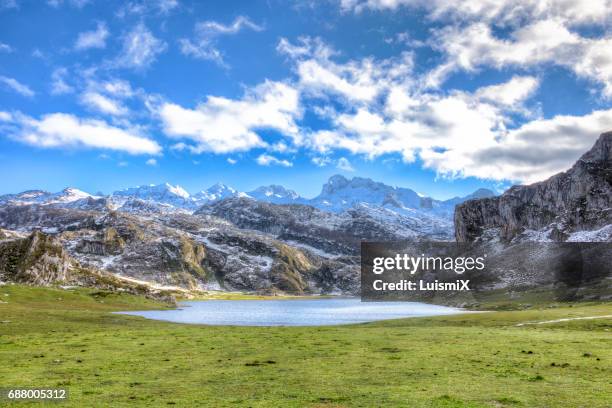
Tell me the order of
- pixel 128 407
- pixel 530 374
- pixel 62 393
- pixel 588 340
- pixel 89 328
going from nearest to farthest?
pixel 128 407 → pixel 62 393 → pixel 530 374 → pixel 588 340 → pixel 89 328

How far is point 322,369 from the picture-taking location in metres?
36.0

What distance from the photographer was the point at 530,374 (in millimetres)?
32938

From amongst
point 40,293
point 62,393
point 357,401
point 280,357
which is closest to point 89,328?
point 280,357

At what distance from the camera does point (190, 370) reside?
36688mm

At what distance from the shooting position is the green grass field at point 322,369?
2664 centimetres

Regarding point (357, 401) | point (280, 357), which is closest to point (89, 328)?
point (280, 357)

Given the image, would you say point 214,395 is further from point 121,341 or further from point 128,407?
point 121,341

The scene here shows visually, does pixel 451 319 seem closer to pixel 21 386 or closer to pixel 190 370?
pixel 190 370

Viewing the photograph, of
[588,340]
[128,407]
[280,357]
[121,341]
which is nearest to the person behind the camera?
A: [128,407]

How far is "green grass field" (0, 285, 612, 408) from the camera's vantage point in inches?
1049

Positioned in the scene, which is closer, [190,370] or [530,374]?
[530,374]

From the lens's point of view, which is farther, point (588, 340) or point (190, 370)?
point (588, 340)

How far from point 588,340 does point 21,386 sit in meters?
51.1

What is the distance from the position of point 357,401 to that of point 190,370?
15970 millimetres
